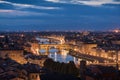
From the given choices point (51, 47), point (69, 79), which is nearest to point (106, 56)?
point (51, 47)

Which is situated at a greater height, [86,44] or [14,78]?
[14,78]

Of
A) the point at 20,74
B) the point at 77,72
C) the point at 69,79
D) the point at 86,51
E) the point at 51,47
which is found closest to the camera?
the point at 69,79

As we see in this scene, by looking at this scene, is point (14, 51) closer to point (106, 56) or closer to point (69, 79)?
point (106, 56)

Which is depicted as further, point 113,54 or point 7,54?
point 113,54

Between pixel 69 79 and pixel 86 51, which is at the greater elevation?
pixel 69 79

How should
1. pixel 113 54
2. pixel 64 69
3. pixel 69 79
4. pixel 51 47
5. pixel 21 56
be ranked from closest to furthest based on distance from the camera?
pixel 69 79 < pixel 64 69 < pixel 21 56 < pixel 113 54 < pixel 51 47

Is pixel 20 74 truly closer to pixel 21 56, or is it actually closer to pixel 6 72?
pixel 6 72

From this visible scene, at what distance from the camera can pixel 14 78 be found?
39.9 feet

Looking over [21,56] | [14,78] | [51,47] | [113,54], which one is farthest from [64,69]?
[51,47]

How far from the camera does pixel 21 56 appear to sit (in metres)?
23.3

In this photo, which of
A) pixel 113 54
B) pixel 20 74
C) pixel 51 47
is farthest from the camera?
pixel 51 47

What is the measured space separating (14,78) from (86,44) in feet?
87.3

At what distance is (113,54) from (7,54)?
9849 millimetres

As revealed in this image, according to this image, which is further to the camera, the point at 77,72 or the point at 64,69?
the point at 64,69
